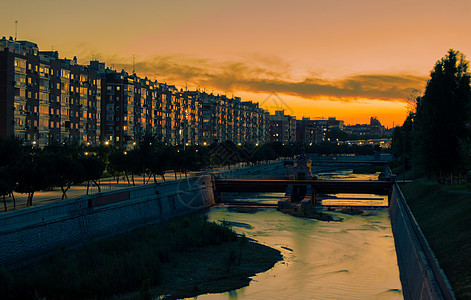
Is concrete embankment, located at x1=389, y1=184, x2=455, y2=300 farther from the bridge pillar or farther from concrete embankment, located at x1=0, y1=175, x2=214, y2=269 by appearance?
the bridge pillar

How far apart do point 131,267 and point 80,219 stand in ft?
34.3

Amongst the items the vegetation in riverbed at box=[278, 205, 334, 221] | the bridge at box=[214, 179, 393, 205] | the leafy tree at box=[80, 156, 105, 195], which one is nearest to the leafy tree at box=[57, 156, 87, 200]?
the leafy tree at box=[80, 156, 105, 195]

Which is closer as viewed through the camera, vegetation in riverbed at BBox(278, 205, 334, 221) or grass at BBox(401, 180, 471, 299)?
grass at BBox(401, 180, 471, 299)

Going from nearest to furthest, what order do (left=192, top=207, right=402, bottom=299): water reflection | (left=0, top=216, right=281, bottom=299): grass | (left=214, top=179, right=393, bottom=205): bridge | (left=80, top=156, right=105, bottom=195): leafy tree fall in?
(left=0, top=216, right=281, bottom=299): grass < (left=192, top=207, right=402, bottom=299): water reflection < (left=80, top=156, right=105, bottom=195): leafy tree < (left=214, top=179, right=393, bottom=205): bridge

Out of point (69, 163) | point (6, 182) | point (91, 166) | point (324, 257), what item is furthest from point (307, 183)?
point (6, 182)

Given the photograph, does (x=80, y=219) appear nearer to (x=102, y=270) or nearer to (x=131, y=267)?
(x=131, y=267)

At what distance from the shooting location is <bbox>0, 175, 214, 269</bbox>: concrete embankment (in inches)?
1205

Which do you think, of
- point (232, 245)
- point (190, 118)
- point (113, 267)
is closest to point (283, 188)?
point (232, 245)

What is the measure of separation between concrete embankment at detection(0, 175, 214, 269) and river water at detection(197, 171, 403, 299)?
839 centimetres

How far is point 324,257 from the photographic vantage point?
39688 millimetres

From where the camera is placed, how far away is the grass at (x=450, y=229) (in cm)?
1975

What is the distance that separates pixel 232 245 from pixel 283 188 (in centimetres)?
3819

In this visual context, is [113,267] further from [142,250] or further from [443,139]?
[443,139]

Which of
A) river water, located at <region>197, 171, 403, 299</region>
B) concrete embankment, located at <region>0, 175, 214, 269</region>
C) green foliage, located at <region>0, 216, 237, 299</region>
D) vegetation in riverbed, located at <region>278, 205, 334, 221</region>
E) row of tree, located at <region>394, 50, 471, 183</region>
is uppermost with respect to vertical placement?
row of tree, located at <region>394, 50, 471, 183</region>
